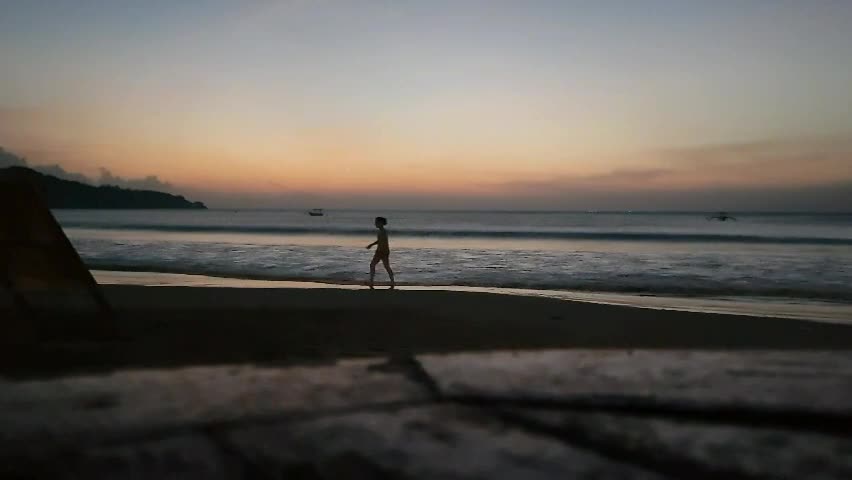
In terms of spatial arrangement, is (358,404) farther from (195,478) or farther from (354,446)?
(195,478)

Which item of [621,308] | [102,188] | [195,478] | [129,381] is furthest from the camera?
[102,188]

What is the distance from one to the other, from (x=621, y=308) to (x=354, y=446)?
10.4 m

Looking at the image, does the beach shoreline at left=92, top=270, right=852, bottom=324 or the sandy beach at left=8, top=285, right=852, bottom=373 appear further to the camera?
the beach shoreline at left=92, top=270, right=852, bottom=324

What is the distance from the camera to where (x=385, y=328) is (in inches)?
348

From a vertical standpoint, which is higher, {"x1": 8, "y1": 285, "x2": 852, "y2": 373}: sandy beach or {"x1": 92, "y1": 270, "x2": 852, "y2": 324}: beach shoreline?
{"x1": 8, "y1": 285, "x2": 852, "y2": 373}: sandy beach

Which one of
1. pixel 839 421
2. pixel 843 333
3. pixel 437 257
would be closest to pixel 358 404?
pixel 839 421

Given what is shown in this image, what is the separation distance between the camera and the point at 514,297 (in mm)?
11820

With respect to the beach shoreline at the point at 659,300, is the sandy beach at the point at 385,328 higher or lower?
higher

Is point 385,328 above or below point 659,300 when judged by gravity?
above

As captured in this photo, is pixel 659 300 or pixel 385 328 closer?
pixel 385 328

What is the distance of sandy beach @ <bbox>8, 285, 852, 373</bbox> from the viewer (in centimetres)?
678

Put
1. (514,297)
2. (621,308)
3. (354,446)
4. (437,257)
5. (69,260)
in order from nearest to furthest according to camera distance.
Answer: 1. (354,446)
2. (69,260)
3. (621,308)
4. (514,297)
5. (437,257)

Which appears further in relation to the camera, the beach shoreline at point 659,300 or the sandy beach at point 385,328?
the beach shoreline at point 659,300

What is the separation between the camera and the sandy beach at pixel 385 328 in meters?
6.78
